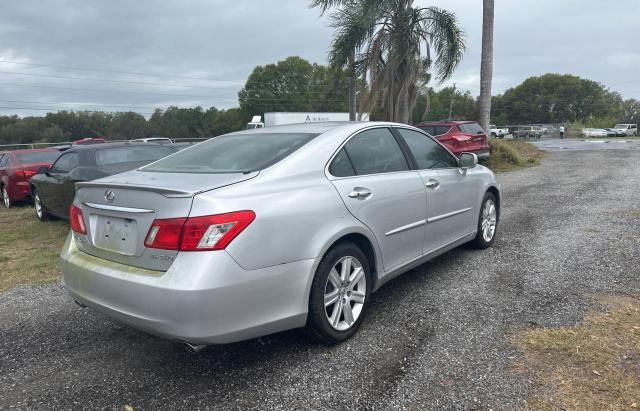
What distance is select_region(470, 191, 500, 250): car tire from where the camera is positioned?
5.18 metres

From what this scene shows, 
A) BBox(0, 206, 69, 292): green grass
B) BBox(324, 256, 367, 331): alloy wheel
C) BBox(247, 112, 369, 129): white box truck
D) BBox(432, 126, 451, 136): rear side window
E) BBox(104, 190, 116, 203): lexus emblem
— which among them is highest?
BBox(247, 112, 369, 129): white box truck

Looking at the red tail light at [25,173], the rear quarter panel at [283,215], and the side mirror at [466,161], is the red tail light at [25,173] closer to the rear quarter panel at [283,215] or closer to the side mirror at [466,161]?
the side mirror at [466,161]

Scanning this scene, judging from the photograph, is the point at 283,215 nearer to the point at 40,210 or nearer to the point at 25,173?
the point at 40,210

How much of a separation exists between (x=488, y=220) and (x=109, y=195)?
4075 millimetres

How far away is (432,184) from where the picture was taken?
4.14 meters

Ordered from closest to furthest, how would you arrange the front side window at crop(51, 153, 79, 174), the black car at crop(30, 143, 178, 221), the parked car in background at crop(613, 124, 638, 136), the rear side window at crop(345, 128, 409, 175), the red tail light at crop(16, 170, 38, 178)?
the rear side window at crop(345, 128, 409, 175)
the black car at crop(30, 143, 178, 221)
the front side window at crop(51, 153, 79, 174)
the red tail light at crop(16, 170, 38, 178)
the parked car in background at crop(613, 124, 638, 136)

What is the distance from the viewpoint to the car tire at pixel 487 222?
5184 mm

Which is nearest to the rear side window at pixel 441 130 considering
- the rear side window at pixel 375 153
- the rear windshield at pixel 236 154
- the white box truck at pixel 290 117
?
the rear side window at pixel 375 153

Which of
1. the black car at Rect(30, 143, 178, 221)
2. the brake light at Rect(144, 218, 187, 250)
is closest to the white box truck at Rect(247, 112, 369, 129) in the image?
the black car at Rect(30, 143, 178, 221)

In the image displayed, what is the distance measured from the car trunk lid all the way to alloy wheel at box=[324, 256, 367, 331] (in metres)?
0.85

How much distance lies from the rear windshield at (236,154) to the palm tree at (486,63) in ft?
43.7

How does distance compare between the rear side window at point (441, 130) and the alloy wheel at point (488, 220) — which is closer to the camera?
the alloy wheel at point (488, 220)

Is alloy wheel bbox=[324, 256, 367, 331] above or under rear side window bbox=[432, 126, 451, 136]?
under

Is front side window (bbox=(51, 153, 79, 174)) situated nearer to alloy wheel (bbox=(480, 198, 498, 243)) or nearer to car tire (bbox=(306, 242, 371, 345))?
car tire (bbox=(306, 242, 371, 345))
